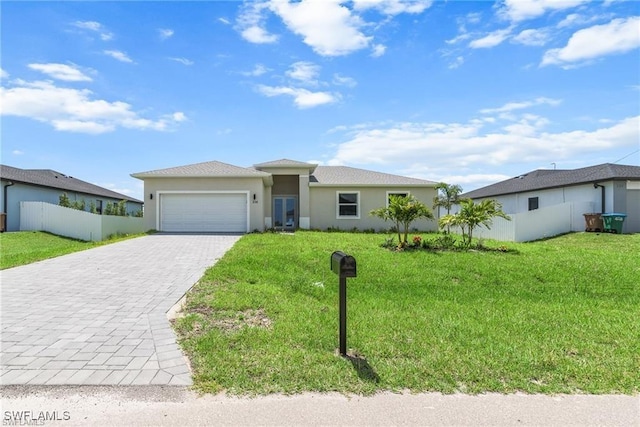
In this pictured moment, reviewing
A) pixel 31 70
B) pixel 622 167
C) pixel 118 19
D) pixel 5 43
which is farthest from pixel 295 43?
pixel 622 167

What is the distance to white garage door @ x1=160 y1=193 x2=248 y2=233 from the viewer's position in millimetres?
17344

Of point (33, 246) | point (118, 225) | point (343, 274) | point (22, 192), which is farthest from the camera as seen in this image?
point (22, 192)

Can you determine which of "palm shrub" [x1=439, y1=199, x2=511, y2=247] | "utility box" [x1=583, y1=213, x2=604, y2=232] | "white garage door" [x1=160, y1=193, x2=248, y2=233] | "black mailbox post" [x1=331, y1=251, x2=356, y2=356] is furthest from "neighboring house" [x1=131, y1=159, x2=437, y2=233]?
"black mailbox post" [x1=331, y1=251, x2=356, y2=356]

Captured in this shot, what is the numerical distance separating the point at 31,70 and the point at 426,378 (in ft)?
42.3

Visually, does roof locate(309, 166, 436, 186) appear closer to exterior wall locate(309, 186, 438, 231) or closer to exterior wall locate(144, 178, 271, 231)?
exterior wall locate(309, 186, 438, 231)

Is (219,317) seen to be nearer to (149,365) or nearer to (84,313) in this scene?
(149,365)

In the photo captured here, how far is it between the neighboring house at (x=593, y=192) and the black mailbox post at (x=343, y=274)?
66.1ft

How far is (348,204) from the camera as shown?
1986 cm

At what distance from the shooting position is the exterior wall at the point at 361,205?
1972 cm

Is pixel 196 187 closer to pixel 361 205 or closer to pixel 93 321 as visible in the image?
pixel 361 205

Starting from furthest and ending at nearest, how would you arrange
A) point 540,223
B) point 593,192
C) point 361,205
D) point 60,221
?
point 361,205
point 593,192
point 60,221
point 540,223

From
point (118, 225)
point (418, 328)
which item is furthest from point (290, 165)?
point (418, 328)

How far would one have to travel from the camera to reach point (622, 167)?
19609mm

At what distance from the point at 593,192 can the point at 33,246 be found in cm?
2793
